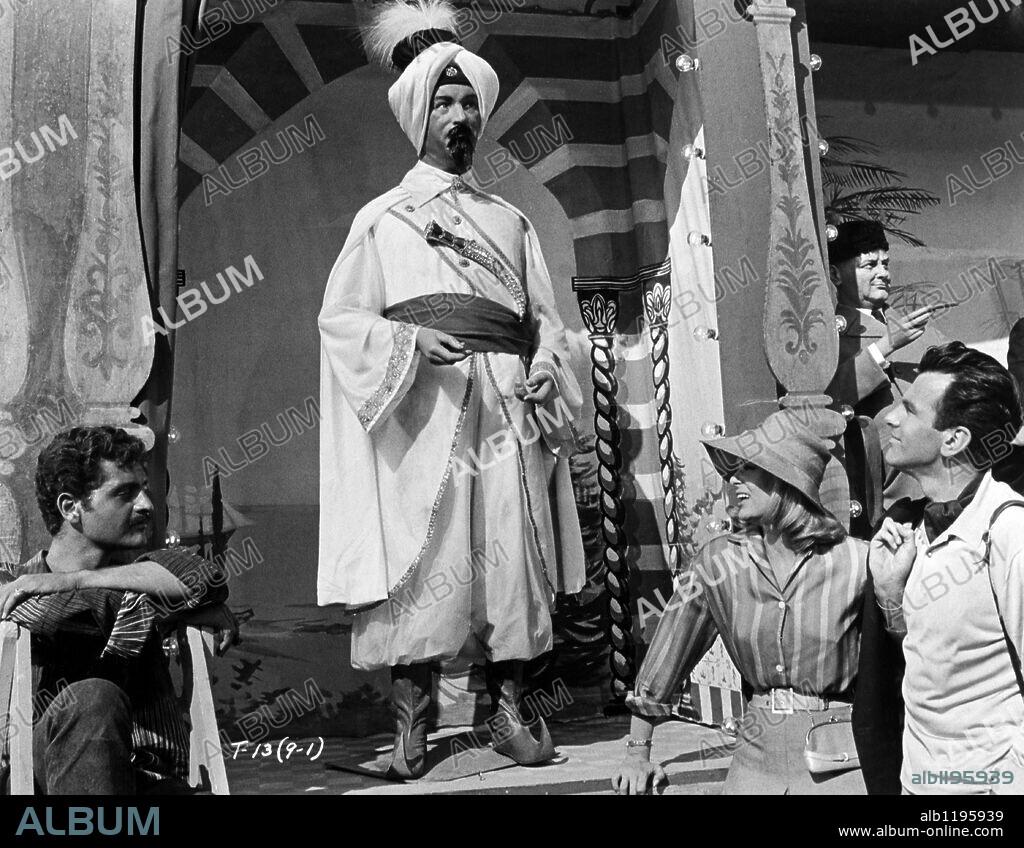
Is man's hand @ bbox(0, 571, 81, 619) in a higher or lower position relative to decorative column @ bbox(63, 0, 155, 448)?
lower

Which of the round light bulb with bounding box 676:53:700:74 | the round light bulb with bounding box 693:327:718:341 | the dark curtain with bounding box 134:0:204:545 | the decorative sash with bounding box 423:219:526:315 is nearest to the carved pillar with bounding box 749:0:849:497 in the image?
the round light bulb with bounding box 676:53:700:74

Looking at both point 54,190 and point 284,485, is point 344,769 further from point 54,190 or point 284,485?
point 54,190

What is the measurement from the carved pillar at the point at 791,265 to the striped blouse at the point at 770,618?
0.88m

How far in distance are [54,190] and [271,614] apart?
1985mm

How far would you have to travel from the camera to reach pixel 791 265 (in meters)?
4.66

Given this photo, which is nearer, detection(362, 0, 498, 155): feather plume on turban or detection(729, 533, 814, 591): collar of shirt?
detection(729, 533, 814, 591): collar of shirt

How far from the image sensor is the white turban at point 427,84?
4.69 meters

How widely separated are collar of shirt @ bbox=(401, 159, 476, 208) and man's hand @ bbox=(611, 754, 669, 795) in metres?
2.11

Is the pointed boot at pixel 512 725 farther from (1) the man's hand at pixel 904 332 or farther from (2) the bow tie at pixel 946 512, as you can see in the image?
(1) the man's hand at pixel 904 332

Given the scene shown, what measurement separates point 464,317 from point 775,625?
1543mm

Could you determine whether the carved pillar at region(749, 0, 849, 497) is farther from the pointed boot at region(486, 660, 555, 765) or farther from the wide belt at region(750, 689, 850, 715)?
the pointed boot at region(486, 660, 555, 765)

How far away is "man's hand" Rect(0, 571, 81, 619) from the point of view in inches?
140

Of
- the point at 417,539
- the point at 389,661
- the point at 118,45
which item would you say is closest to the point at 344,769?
the point at 389,661

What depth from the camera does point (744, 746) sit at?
12.0 ft
